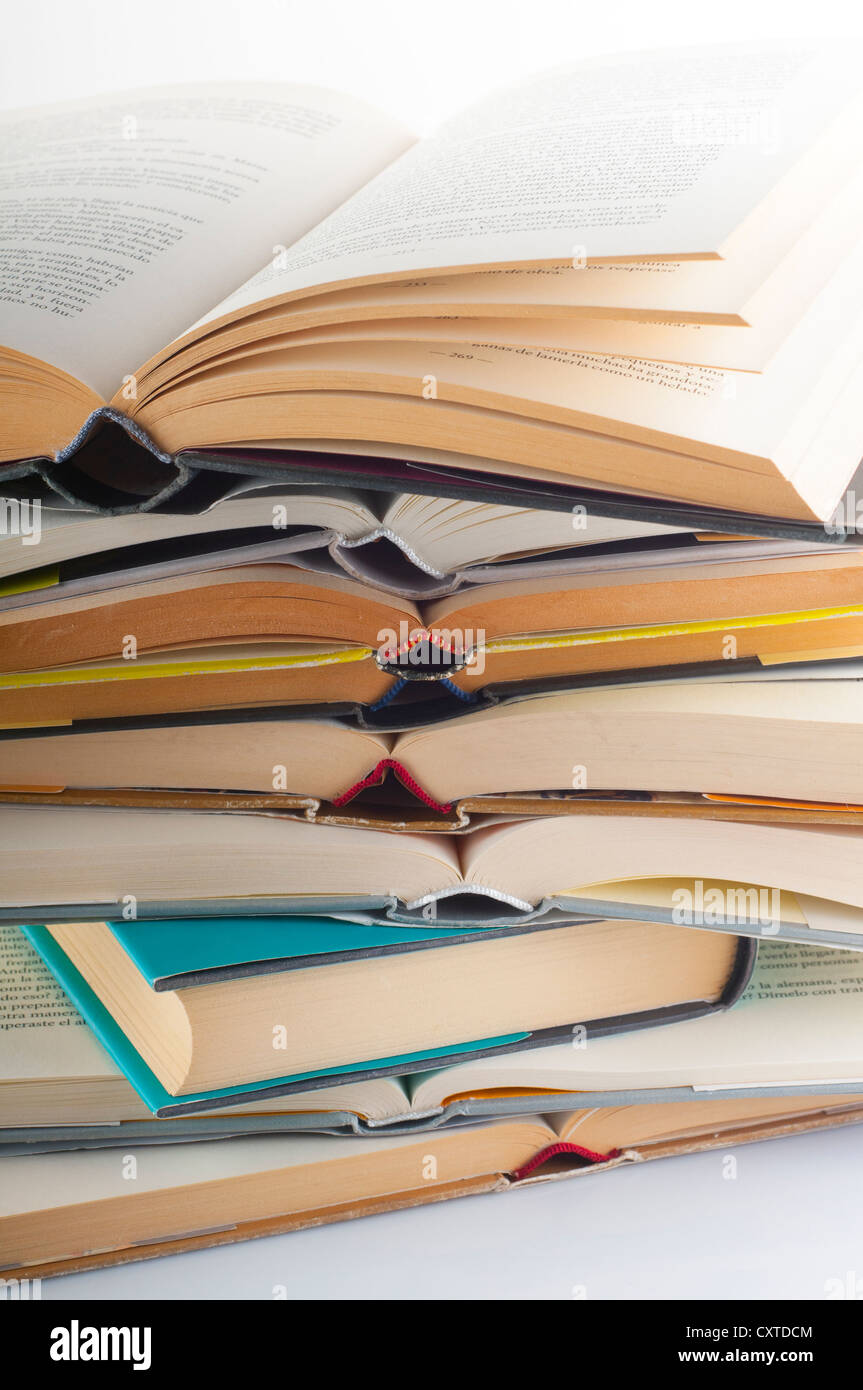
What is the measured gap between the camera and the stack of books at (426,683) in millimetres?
577

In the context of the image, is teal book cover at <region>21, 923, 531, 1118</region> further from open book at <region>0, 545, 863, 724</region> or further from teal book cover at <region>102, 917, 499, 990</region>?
open book at <region>0, 545, 863, 724</region>

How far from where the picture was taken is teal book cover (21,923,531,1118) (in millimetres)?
674

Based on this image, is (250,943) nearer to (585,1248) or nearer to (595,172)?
(585,1248)

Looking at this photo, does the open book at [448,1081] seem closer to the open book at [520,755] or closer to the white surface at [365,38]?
the open book at [520,755]

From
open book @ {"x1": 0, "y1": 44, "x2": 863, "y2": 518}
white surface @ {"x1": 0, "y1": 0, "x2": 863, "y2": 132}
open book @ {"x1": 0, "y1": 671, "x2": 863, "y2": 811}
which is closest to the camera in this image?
open book @ {"x1": 0, "y1": 44, "x2": 863, "y2": 518}

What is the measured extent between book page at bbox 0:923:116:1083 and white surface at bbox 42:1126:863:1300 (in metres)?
0.12

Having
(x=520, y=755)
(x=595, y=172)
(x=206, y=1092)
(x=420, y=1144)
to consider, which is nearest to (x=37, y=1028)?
(x=206, y=1092)

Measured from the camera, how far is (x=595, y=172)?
0.67m

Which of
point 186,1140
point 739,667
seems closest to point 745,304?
point 739,667

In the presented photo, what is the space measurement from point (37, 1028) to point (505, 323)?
505 mm

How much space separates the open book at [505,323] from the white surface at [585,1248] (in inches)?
17.1

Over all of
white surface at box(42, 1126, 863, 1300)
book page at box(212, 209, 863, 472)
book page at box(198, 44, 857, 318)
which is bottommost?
white surface at box(42, 1126, 863, 1300)

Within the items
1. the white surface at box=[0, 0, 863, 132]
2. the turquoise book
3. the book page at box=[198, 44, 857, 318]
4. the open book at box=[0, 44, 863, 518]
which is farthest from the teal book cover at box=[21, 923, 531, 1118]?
the white surface at box=[0, 0, 863, 132]

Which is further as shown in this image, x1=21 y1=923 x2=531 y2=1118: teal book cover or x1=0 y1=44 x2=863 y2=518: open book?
x1=21 y1=923 x2=531 y2=1118: teal book cover
